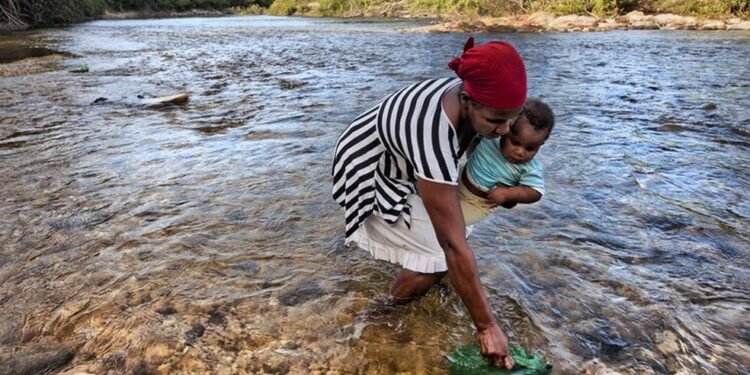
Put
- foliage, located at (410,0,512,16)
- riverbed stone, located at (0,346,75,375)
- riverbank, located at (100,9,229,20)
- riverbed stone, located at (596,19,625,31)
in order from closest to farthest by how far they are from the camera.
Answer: riverbed stone, located at (0,346,75,375), riverbed stone, located at (596,19,625,31), foliage, located at (410,0,512,16), riverbank, located at (100,9,229,20)

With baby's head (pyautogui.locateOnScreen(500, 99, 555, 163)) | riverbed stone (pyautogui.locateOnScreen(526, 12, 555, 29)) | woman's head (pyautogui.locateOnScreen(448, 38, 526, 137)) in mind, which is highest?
woman's head (pyautogui.locateOnScreen(448, 38, 526, 137))

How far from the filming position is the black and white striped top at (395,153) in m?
2.13

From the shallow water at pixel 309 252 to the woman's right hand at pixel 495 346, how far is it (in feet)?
0.95

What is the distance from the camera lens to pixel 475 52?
198 cm

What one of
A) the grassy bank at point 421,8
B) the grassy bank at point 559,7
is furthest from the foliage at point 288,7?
the grassy bank at point 559,7

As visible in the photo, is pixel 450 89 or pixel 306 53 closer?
pixel 450 89

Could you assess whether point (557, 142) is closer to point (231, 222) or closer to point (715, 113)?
point (715, 113)

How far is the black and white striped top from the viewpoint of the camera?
2135 mm

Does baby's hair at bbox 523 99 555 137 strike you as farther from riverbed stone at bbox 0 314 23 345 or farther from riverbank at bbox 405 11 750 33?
riverbank at bbox 405 11 750 33

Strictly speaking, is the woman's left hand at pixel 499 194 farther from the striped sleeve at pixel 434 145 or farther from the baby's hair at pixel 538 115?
the striped sleeve at pixel 434 145

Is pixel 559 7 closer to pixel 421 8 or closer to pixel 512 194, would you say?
pixel 421 8

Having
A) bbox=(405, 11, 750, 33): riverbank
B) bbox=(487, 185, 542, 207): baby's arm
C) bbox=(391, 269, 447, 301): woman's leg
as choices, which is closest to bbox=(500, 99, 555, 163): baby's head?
bbox=(487, 185, 542, 207): baby's arm

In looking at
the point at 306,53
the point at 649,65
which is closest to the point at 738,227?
the point at 649,65

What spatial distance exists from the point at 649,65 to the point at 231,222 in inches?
548
